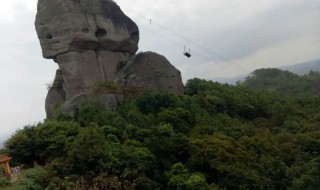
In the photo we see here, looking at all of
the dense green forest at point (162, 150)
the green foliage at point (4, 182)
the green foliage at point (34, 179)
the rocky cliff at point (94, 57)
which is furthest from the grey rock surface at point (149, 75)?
the green foliage at point (4, 182)

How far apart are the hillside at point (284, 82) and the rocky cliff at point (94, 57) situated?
3847 centimetres

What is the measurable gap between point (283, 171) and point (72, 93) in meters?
15.3

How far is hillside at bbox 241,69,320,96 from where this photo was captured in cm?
7488

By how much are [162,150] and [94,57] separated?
1180cm

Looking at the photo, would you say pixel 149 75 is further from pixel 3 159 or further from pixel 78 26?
pixel 3 159

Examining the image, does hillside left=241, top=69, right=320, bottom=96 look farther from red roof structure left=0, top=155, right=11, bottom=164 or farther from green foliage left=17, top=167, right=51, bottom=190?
green foliage left=17, top=167, right=51, bottom=190

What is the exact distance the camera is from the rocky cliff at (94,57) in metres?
32.2

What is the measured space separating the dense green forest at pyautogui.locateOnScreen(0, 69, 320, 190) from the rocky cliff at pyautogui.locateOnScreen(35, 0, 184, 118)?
1.69 metres

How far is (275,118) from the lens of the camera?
3731cm

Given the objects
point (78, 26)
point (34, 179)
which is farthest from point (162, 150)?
point (78, 26)

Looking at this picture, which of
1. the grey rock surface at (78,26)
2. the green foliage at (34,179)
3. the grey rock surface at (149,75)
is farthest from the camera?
the grey rock surface at (149,75)

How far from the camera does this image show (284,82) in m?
81.2

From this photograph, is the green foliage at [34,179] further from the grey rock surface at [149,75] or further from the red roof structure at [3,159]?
the grey rock surface at [149,75]

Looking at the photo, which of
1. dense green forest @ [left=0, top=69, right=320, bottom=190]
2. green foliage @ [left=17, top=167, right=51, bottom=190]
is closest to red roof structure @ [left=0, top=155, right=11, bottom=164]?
dense green forest @ [left=0, top=69, right=320, bottom=190]
